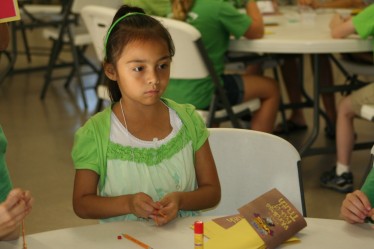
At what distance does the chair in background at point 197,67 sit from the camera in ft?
11.2

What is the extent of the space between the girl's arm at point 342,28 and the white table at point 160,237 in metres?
1.98

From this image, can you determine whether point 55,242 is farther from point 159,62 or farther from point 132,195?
point 159,62

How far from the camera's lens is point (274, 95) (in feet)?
13.1

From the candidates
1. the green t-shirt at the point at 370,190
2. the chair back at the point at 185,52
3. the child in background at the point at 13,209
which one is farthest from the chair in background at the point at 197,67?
the child in background at the point at 13,209

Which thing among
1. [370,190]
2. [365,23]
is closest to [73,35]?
[365,23]

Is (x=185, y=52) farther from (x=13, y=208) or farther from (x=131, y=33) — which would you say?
(x=13, y=208)

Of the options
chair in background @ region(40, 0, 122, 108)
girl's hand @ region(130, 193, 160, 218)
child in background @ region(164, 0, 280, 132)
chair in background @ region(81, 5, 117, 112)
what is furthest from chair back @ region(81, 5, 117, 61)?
girl's hand @ region(130, 193, 160, 218)

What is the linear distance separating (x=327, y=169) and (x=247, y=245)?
2.79 m

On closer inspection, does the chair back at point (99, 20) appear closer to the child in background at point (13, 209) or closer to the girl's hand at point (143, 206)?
the girl's hand at point (143, 206)

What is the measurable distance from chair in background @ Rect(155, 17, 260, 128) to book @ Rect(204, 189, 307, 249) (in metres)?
1.77

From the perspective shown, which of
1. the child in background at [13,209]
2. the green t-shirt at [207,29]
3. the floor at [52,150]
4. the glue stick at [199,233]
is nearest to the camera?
the glue stick at [199,233]

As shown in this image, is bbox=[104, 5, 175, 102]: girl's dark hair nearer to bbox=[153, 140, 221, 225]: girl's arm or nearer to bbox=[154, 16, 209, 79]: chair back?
bbox=[153, 140, 221, 225]: girl's arm

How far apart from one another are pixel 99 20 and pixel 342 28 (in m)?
1.20

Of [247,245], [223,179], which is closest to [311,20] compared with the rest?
[223,179]
